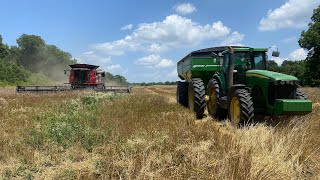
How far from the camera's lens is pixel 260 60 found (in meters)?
11.1

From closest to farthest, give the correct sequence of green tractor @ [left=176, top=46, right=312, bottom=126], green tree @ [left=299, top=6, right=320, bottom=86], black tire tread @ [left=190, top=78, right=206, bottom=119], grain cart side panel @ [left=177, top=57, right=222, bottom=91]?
green tractor @ [left=176, top=46, right=312, bottom=126] → black tire tread @ [left=190, top=78, right=206, bottom=119] → grain cart side panel @ [left=177, top=57, right=222, bottom=91] → green tree @ [left=299, top=6, right=320, bottom=86]

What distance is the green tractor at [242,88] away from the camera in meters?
8.99

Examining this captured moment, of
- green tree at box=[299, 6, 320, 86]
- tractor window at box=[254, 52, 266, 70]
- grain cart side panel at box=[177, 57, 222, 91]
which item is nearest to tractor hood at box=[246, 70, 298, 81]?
tractor window at box=[254, 52, 266, 70]

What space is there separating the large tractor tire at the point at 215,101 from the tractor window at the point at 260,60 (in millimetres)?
1234

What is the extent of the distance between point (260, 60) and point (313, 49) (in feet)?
134

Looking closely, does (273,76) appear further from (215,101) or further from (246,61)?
(215,101)

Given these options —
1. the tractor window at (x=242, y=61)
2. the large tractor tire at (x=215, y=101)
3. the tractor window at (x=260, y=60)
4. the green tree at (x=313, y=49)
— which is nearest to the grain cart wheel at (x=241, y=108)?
the large tractor tire at (x=215, y=101)

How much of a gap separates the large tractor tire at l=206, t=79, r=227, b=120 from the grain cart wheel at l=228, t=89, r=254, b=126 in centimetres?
123

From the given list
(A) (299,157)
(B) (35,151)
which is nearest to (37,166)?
(B) (35,151)

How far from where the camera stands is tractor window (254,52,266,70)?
11.0 meters

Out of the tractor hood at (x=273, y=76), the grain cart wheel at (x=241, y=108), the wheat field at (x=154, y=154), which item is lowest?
the wheat field at (x=154, y=154)

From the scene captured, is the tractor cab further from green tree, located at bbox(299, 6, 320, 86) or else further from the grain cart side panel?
green tree, located at bbox(299, 6, 320, 86)

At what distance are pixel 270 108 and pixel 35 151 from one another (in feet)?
17.5

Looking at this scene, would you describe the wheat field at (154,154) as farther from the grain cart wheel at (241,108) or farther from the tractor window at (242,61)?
the tractor window at (242,61)
